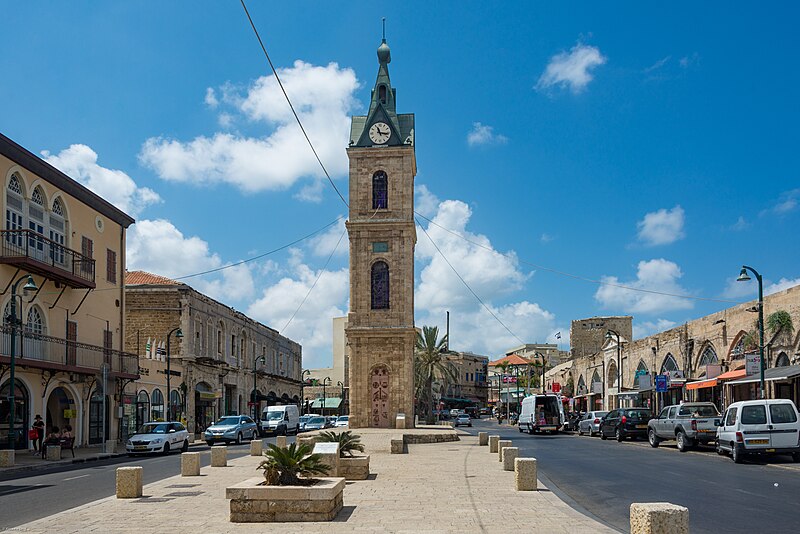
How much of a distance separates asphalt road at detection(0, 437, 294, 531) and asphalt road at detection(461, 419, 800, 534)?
930 centimetres

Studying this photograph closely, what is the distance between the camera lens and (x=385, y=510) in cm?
1319

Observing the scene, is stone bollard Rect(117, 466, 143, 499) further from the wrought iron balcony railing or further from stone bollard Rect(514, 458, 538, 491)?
the wrought iron balcony railing

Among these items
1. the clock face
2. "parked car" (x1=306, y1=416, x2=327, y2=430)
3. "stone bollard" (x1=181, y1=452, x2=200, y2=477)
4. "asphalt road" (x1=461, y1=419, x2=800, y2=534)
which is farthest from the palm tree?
"stone bollard" (x1=181, y1=452, x2=200, y2=477)

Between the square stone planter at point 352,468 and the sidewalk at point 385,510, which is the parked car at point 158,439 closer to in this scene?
the sidewalk at point 385,510

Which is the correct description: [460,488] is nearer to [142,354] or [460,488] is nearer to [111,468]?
[111,468]

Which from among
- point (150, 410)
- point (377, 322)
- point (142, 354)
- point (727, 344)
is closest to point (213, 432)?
point (150, 410)

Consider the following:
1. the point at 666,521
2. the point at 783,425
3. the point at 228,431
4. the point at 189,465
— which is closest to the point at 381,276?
the point at 228,431

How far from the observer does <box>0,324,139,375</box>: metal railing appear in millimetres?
31641

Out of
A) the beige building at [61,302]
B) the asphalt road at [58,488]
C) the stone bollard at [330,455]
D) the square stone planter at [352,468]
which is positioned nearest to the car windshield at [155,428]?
the beige building at [61,302]

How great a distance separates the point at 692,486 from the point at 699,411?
15.4m

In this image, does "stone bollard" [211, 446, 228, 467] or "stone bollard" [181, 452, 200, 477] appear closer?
"stone bollard" [181, 452, 200, 477]

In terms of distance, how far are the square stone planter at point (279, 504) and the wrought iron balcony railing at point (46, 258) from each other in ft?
78.1

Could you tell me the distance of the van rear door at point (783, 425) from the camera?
23.0 meters

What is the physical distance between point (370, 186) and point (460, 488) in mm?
32874
